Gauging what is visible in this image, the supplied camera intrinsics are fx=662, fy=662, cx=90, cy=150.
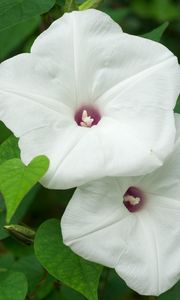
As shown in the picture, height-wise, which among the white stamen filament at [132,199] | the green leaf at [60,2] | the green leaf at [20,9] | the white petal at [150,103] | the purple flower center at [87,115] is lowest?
the white stamen filament at [132,199]

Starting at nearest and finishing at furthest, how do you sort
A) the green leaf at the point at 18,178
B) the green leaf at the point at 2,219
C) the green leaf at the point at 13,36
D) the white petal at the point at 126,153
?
the green leaf at the point at 18,178 < the white petal at the point at 126,153 < the green leaf at the point at 2,219 < the green leaf at the point at 13,36

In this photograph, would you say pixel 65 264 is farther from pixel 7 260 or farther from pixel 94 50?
pixel 7 260

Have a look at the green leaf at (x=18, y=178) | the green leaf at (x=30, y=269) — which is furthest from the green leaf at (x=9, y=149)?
the green leaf at (x=30, y=269)

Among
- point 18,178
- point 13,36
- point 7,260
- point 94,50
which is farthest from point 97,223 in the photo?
point 13,36

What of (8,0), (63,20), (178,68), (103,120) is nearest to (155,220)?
(103,120)

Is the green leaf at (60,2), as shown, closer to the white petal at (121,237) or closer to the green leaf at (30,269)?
the white petal at (121,237)

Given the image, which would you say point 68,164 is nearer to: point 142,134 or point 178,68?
point 142,134

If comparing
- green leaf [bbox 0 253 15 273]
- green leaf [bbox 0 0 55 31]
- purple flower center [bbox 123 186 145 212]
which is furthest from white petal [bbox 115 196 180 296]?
green leaf [bbox 0 253 15 273]
